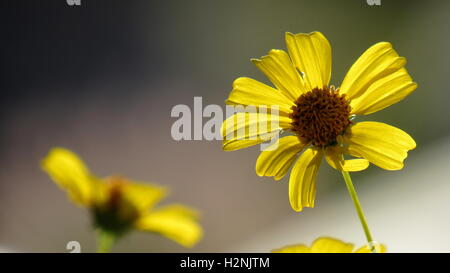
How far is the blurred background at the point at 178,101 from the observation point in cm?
101

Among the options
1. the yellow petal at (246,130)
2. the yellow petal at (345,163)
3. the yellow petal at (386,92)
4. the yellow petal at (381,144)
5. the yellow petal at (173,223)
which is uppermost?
the yellow petal at (386,92)

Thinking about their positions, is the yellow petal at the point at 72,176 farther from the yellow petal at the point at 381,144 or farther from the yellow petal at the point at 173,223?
the yellow petal at the point at 381,144

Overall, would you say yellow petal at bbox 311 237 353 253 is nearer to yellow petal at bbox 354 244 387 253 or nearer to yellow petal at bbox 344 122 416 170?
yellow petal at bbox 354 244 387 253

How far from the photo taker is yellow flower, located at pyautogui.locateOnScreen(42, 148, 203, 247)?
390 mm

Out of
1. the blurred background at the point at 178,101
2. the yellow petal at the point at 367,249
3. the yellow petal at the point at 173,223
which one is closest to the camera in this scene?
the yellow petal at the point at 367,249

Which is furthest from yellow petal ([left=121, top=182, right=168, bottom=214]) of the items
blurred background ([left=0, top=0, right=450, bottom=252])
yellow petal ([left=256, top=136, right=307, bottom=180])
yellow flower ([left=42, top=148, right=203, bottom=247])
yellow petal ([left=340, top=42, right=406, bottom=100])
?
blurred background ([left=0, top=0, right=450, bottom=252])

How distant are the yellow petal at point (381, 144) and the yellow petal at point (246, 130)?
3.3 inches

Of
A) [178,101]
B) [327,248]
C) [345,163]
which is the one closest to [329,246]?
[327,248]

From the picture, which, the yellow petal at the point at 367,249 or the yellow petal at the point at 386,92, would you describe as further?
the yellow petal at the point at 386,92

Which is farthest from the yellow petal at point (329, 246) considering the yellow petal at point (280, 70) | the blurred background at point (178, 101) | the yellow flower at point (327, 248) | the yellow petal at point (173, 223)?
the blurred background at point (178, 101)

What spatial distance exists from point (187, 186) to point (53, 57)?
1.43ft

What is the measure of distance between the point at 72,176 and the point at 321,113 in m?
0.27

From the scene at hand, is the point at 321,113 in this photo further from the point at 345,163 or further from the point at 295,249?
the point at 295,249

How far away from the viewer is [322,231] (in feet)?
3.28
